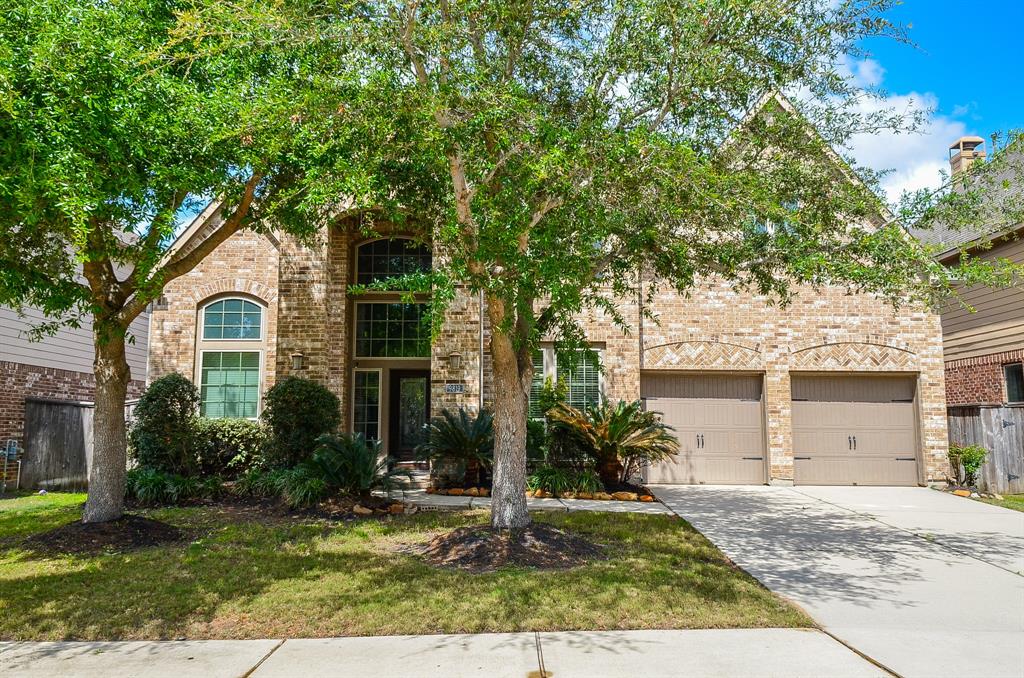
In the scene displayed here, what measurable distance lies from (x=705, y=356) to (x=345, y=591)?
8.94 m

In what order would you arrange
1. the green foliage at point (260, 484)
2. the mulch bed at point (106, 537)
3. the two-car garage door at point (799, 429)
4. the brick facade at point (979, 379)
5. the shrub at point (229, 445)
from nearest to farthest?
the mulch bed at point (106, 537) < the green foliage at point (260, 484) < the shrub at point (229, 445) < the two-car garage door at point (799, 429) < the brick facade at point (979, 379)

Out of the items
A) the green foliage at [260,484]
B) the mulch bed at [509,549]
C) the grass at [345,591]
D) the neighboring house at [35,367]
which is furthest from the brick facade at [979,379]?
the neighboring house at [35,367]

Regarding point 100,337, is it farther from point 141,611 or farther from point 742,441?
point 742,441

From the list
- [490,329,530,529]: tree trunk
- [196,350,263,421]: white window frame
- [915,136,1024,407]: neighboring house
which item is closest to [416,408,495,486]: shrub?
[490,329,530,529]: tree trunk

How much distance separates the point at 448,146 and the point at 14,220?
3.72 meters

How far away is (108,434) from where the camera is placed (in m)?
7.69

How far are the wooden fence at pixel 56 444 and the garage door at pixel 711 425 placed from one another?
9.98 metres

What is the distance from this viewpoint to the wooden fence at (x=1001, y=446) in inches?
482

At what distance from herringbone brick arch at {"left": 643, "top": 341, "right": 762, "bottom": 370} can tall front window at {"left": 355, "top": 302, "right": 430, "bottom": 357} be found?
4573 mm

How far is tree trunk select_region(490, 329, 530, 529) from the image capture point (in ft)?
23.7

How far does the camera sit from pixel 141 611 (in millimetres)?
5113

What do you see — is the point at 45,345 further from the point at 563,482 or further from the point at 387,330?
the point at 563,482

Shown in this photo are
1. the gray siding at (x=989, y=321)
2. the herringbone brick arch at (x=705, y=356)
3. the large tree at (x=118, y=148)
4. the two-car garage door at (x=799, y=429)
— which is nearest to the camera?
the large tree at (x=118, y=148)

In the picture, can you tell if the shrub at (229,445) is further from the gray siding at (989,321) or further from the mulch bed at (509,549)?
the gray siding at (989,321)
